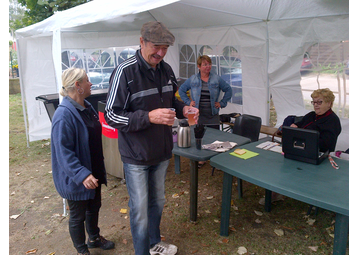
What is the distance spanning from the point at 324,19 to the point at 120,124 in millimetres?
3699

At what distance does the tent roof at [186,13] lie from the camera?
12.3 feet

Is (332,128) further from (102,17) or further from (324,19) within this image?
(102,17)

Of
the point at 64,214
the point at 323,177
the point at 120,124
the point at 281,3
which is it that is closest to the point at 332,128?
the point at 323,177

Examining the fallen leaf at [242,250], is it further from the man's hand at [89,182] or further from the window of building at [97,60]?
the window of building at [97,60]

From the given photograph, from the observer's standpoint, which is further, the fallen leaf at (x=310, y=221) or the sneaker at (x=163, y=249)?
the fallen leaf at (x=310, y=221)

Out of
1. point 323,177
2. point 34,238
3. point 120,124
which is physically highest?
point 120,124

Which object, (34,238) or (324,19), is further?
(324,19)

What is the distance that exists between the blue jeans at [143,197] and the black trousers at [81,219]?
485 millimetres

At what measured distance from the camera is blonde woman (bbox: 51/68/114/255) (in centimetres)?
242

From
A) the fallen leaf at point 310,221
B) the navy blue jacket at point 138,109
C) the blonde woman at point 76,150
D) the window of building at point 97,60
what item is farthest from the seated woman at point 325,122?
the window of building at point 97,60

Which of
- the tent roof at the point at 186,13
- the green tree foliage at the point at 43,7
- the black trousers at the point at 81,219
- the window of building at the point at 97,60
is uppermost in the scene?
the green tree foliage at the point at 43,7

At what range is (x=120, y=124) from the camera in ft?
7.32

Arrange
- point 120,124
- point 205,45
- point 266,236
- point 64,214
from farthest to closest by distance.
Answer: point 205,45 → point 64,214 → point 266,236 → point 120,124

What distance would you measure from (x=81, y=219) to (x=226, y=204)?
57.2 inches
